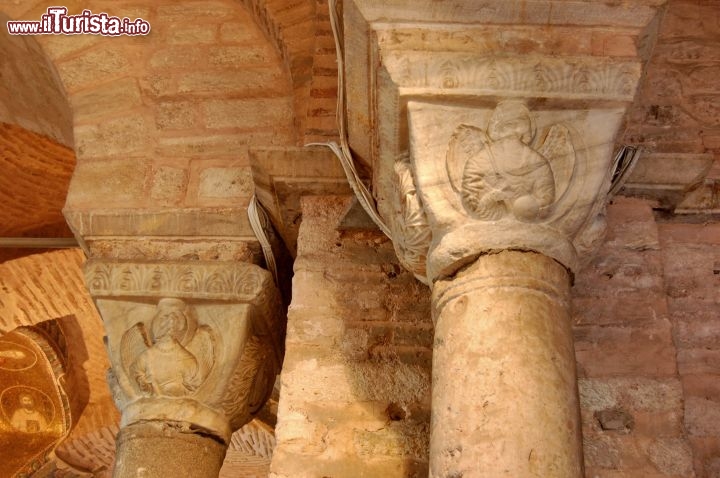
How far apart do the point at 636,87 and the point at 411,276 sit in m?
1.08

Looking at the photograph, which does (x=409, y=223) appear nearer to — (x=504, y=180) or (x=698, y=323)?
(x=504, y=180)

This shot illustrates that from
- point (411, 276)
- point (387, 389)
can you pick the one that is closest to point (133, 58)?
point (411, 276)

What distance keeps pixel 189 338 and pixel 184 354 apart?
9 cm

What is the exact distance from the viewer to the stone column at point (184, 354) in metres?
3.38

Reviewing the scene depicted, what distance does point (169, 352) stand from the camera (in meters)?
3.49

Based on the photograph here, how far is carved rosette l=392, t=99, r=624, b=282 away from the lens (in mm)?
2436

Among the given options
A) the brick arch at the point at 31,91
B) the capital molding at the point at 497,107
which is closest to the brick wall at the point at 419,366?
the capital molding at the point at 497,107

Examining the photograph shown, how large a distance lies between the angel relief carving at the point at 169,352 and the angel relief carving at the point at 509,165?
1.48 m

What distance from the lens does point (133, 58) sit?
4.36m

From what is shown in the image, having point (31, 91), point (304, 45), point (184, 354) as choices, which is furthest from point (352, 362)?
point (31, 91)

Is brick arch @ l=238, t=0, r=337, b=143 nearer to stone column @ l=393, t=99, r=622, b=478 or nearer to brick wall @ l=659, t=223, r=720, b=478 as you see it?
stone column @ l=393, t=99, r=622, b=478

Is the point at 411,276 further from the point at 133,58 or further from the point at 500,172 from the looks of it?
the point at 133,58

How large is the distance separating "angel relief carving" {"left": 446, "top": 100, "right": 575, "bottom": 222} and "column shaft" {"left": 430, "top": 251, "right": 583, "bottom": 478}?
0.46 ft

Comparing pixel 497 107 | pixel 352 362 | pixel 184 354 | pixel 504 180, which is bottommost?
pixel 352 362
